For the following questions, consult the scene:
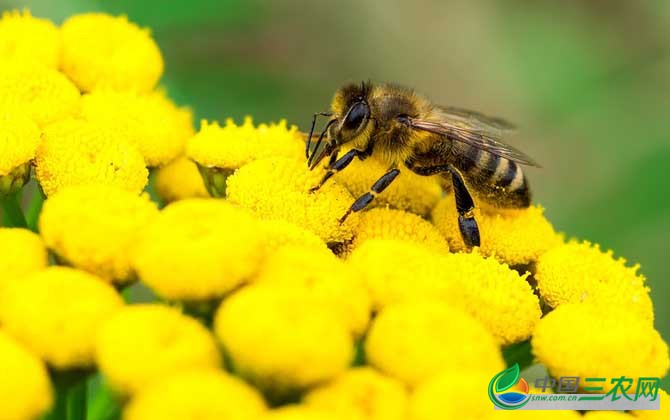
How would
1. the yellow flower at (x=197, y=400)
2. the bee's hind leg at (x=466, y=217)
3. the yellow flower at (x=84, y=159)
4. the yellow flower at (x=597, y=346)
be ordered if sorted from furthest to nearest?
the bee's hind leg at (x=466, y=217), the yellow flower at (x=84, y=159), the yellow flower at (x=597, y=346), the yellow flower at (x=197, y=400)

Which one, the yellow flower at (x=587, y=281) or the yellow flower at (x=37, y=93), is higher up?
the yellow flower at (x=37, y=93)

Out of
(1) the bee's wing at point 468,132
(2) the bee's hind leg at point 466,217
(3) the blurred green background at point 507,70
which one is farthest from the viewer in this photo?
(3) the blurred green background at point 507,70

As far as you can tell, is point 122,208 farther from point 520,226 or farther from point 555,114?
point 555,114

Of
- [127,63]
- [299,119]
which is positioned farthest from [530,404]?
[299,119]

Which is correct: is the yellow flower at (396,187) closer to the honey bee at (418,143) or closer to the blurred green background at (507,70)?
the honey bee at (418,143)

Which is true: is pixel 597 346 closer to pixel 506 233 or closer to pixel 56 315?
pixel 506 233

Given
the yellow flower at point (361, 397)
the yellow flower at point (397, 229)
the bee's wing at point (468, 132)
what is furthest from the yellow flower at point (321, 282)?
the bee's wing at point (468, 132)
